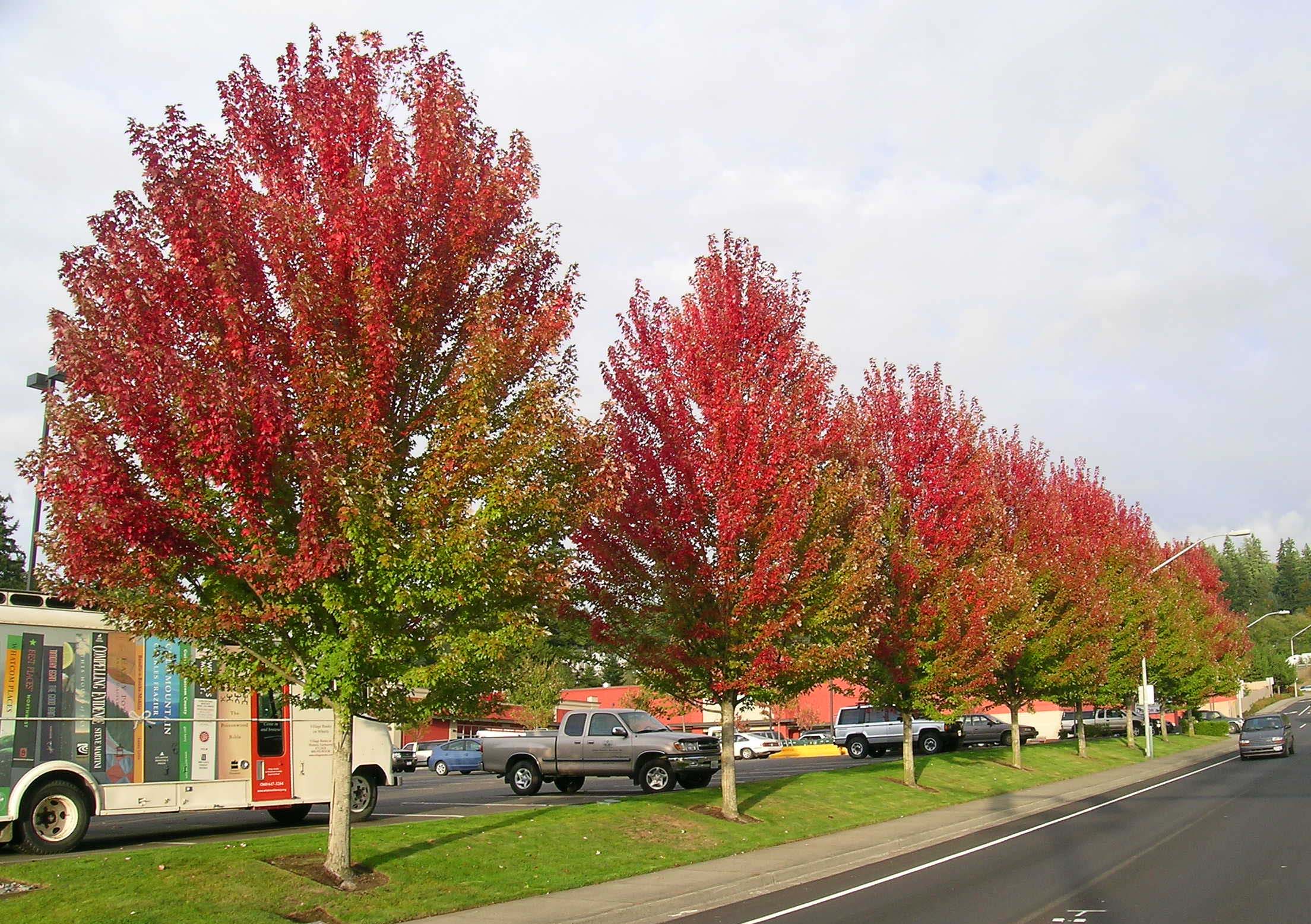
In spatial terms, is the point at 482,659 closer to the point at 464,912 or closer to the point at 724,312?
the point at 464,912

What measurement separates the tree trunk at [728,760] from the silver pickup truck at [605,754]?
6469 mm

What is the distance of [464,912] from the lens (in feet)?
37.1

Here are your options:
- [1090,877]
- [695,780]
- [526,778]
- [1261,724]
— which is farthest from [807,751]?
[1090,877]

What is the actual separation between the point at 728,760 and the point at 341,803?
8.50 m

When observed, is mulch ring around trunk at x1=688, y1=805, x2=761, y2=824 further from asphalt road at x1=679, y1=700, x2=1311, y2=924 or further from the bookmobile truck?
the bookmobile truck

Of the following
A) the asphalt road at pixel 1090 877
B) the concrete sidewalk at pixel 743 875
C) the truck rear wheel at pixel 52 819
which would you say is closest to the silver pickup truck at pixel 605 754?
the concrete sidewalk at pixel 743 875

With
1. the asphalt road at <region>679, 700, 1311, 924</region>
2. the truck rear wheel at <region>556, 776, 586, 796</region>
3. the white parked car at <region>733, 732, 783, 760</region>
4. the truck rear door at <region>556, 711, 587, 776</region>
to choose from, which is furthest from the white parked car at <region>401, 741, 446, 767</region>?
the asphalt road at <region>679, 700, 1311, 924</region>

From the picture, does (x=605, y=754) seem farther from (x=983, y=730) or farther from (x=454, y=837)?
(x=983, y=730)

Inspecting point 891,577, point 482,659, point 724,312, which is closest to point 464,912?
point 482,659

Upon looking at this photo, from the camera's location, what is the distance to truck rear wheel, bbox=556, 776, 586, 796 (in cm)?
2678

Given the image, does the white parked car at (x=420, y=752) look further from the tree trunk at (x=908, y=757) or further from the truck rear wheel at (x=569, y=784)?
the tree trunk at (x=908, y=757)

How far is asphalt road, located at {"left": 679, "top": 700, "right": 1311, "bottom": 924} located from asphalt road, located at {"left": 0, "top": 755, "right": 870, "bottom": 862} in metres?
7.58

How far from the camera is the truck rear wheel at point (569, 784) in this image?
87.9 ft

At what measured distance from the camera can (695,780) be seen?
25.9 meters
